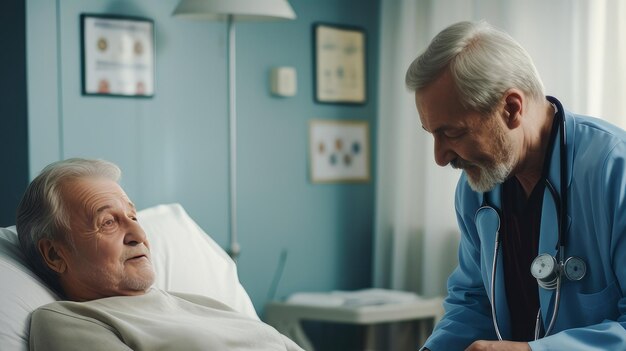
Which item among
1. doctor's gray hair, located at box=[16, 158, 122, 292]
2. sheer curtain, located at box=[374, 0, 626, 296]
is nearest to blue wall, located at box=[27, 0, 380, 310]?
sheer curtain, located at box=[374, 0, 626, 296]

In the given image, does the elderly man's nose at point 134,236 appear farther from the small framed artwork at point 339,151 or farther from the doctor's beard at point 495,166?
the small framed artwork at point 339,151

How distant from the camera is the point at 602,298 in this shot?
1763 mm

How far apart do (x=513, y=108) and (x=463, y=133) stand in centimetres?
12

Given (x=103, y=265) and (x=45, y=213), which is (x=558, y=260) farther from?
(x=45, y=213)

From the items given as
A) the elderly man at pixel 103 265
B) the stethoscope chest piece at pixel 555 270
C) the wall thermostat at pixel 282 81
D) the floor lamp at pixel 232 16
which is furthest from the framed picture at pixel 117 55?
the stethoscope chest piece at pixel 555 270

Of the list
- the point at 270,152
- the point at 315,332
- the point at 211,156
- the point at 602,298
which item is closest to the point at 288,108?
the point at 270,152

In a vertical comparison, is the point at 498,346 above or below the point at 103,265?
below

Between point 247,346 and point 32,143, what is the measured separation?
1.68 meters

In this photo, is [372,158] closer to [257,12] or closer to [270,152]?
[270,152]

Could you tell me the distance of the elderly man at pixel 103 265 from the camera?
1.85 m

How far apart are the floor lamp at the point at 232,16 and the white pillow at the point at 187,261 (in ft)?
3.63

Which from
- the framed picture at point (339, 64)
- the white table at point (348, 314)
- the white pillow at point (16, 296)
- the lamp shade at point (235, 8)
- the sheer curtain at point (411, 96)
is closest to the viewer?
the white pillow at point (16, 296)

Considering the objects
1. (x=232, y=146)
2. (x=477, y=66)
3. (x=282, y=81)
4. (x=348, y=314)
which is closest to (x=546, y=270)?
(x=477, y=66)

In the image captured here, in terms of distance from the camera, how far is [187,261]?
2402mm
